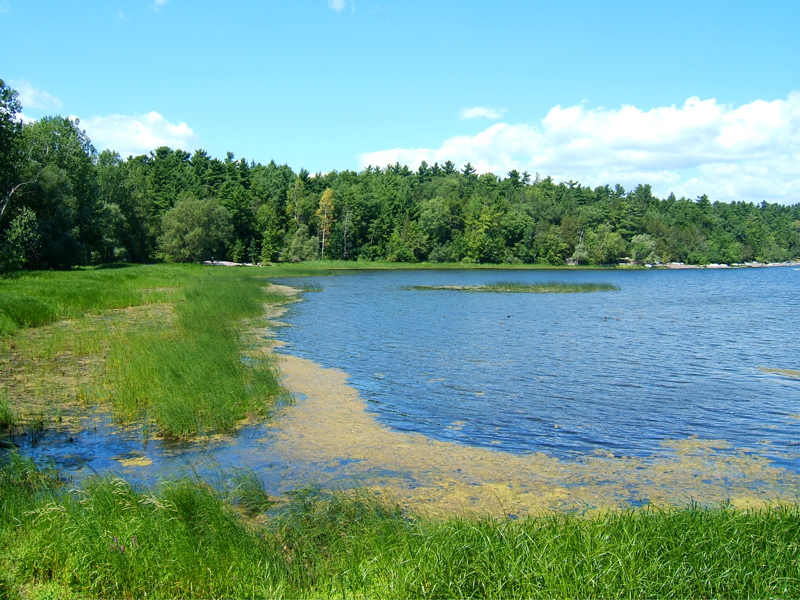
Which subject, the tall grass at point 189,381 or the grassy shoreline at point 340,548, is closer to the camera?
the grassy shoreline at point 340,548

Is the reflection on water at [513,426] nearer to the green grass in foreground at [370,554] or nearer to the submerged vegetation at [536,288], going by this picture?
the green grass in foreground at [370,554]

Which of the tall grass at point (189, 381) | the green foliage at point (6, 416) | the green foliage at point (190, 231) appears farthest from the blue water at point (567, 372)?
the green foliage at point (190, 231)

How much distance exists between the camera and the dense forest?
174 ft

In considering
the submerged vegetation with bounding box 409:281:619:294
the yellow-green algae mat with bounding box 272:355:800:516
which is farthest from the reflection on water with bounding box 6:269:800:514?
the submerged vegetation with bounding box 409:281:619:294

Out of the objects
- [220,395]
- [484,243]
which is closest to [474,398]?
[220,395]

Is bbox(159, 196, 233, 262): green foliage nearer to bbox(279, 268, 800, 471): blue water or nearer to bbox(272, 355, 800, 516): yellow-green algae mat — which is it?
bbox(279, 268, 800, 471): blue water

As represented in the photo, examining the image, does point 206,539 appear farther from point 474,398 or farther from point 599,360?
point 599,360

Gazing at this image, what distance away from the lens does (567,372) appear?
19.9 meters

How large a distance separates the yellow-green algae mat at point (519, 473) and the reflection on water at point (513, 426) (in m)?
Answer: 0.04

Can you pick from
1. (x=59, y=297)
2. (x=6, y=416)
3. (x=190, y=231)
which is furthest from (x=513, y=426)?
(x=190, y=231)

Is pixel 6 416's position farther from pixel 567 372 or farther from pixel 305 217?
pixel 305 217

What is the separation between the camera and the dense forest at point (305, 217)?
5300 centimetres

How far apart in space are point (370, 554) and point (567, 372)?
14.6 meters

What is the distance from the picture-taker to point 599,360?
72.5 ft
